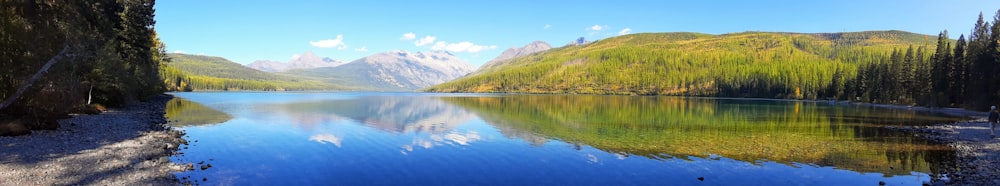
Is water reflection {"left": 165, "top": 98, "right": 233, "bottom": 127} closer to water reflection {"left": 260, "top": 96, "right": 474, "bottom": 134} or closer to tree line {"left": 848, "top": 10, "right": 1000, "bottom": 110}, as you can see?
water reflection {"left": 260, "top": 96, "right": 474, "bottom": 134}

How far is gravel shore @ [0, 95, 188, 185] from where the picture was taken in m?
15.6

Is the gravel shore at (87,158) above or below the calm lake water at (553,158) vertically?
above

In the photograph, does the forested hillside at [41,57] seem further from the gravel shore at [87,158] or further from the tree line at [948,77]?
the tree line at [948,77]

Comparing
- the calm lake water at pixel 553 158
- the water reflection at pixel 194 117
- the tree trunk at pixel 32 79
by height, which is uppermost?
the tree trunk at pixel 32 79

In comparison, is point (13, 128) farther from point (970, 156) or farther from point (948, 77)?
point (948, 77)

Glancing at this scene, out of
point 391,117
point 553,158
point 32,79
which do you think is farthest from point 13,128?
point 391,117

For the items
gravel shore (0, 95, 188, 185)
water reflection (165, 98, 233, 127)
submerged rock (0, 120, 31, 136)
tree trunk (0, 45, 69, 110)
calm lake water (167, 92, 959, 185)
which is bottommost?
calm lake water (167, 92, 959, 185)

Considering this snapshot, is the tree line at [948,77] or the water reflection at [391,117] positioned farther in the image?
the tree line at [948,77]

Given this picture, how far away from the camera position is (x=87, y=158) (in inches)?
758

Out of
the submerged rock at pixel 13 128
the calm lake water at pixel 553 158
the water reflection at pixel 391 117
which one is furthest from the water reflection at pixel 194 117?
the submerged rock at pixel 13 128

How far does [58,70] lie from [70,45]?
1711 millimetres

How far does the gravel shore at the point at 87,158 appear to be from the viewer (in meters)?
15.6

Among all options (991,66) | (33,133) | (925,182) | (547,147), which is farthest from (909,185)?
(991,66)

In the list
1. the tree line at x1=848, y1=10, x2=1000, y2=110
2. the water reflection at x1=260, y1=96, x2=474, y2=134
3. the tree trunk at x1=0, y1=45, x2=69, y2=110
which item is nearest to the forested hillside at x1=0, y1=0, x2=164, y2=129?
the tree trunk at x1=0, y1=45, x2=69, y2=110
